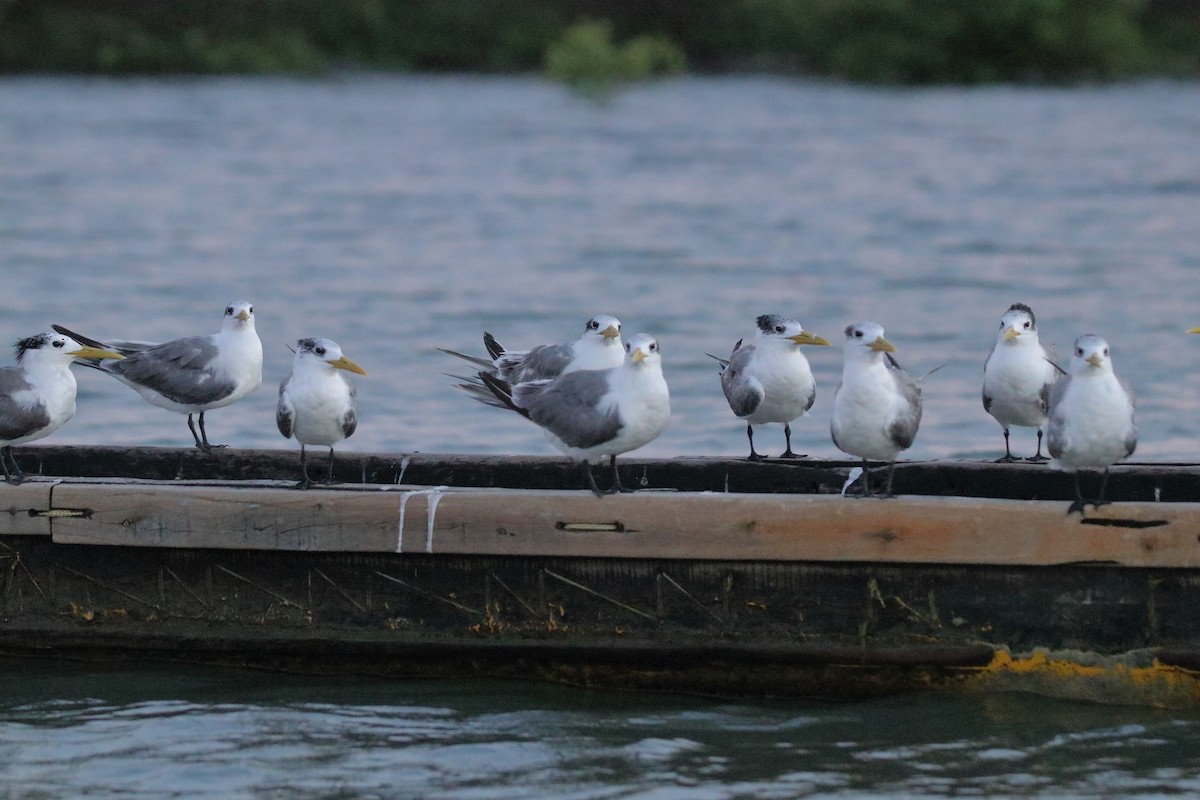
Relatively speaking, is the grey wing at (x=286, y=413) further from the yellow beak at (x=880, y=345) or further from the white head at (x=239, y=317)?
the yellow beak at (x=880, y=345)

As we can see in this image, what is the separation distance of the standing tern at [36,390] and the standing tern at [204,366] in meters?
0.38

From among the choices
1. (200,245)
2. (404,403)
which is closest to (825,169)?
(200,245)

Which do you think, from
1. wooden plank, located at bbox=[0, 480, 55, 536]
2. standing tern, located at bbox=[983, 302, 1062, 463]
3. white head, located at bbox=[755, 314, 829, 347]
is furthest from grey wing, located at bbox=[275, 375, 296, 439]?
standing tern, located at bbox=[983, 302, 1062, 463]

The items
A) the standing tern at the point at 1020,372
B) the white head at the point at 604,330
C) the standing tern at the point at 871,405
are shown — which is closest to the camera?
the standing tern at the point at 871,405

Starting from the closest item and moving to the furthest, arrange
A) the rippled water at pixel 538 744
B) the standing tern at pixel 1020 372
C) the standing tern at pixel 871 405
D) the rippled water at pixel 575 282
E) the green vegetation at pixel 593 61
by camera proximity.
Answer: the rippled water at pixel 538 744 → the rippled water at pixel 575 282 → the standing tern at pixel 871 405 → the standing tern at pixel 1020 372 → the green vegetation at pixel 593 61

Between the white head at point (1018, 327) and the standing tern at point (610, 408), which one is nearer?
the standing tern at point (610, 408)

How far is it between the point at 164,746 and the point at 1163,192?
22.8m

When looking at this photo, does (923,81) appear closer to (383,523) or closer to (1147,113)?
(1147,113)

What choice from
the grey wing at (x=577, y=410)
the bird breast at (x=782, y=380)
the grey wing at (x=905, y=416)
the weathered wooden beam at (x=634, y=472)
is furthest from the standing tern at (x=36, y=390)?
the grey wing at (x=905, y=416)

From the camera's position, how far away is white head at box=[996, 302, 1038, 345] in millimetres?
8523

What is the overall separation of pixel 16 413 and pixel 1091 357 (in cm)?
445

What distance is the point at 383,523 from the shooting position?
793 cm

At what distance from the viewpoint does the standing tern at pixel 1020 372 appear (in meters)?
8.62

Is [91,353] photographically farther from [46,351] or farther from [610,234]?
[610,234]
